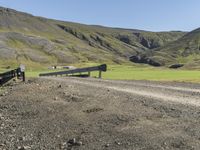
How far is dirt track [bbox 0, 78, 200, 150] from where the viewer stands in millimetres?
11422

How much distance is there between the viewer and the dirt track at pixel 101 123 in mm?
11422

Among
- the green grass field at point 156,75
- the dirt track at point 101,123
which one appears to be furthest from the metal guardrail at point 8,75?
the dirt track at point 101,123

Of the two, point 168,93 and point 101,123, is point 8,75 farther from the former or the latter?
point 101,123

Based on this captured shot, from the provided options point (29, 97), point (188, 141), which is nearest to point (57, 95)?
point (29, 97)

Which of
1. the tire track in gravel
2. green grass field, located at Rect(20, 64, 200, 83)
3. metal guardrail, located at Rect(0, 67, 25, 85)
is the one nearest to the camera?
Answer: the tire track in gravel

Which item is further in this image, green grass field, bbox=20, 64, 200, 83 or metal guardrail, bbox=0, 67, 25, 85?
green grass field, bbox=20, 64, 200, 83

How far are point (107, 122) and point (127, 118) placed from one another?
0.74 metres

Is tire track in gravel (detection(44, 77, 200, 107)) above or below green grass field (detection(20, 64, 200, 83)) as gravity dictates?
above

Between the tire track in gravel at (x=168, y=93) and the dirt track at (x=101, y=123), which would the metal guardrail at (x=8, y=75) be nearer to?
the tire track in gravel at (x=168, y=93)

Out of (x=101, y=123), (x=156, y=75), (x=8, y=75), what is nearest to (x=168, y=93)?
(x=101, y=123)

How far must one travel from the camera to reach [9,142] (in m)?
13.0

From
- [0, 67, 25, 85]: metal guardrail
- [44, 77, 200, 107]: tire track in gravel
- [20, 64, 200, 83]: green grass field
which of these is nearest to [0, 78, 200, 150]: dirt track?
[44, 77, 200, 107]: tire track in gravel

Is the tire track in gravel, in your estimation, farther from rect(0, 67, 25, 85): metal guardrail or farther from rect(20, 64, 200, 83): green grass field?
rect(20, 64, 200, 83): green grass field

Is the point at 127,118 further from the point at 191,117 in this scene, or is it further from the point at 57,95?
the point at 57,95
